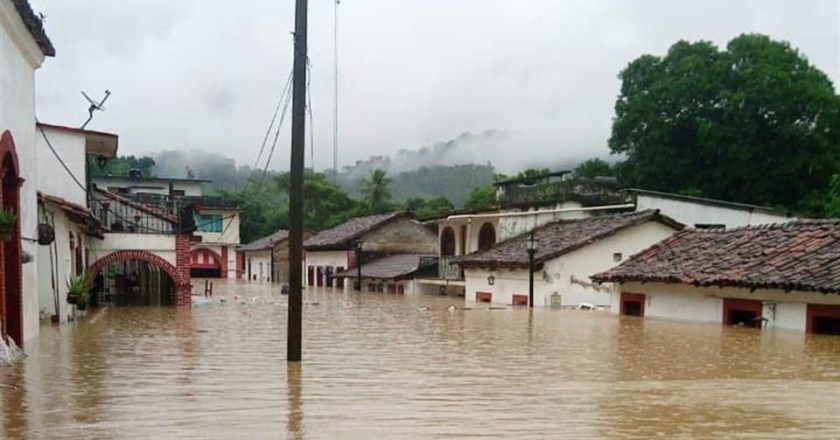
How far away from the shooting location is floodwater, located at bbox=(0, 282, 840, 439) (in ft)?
23.9

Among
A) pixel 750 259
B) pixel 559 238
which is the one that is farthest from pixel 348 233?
pixel 750 259

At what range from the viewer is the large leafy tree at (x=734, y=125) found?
42.5 meters

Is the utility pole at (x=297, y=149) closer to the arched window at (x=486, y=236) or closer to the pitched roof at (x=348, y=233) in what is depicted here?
the arched window at (x=486, y=236)

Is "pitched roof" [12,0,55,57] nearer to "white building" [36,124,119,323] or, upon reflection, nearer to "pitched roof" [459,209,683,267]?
"white building" [36,124,119,323]

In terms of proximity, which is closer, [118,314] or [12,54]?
[12,54]

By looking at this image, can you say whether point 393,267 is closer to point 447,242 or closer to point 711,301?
point 447,242

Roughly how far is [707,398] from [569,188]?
29740 mm

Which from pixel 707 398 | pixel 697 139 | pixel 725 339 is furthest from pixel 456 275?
pixel 707 398

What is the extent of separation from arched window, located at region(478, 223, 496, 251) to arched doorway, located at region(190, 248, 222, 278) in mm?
39044

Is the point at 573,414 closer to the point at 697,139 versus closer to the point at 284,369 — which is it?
the point at 284,369

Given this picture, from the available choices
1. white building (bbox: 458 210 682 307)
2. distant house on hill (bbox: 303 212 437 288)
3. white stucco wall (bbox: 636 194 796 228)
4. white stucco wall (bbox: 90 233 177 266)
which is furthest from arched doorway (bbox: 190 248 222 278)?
white stucco wall (bbox: 636 194 796 228)

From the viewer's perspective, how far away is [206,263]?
7644 centimetres

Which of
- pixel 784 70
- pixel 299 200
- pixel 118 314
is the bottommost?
pixel 118 314

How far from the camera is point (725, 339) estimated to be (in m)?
17.4
